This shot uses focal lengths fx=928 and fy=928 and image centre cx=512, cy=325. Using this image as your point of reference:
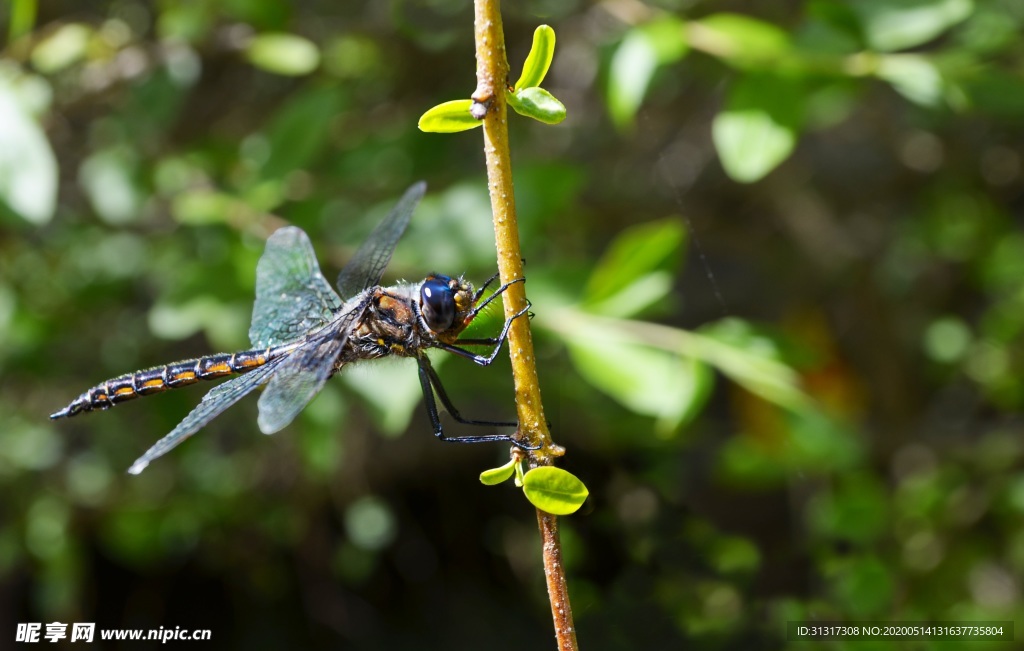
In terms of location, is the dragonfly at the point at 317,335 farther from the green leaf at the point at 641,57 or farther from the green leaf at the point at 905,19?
the green leaf at the point at 905,19

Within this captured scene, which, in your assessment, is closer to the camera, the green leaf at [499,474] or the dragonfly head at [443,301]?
the green leaf at [499,474]

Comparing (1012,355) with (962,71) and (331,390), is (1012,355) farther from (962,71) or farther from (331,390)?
(331,390)

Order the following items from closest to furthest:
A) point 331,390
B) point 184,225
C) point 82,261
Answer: point 331,390 < point 184,225 < point 82,261

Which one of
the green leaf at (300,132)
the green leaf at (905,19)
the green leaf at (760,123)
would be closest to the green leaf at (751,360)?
the green leaf at (760,123)

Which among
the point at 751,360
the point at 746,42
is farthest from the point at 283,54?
the point at 751,360

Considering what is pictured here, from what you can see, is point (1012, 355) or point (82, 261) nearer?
point (82, 261)

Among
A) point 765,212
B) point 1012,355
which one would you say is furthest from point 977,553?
point 765,212

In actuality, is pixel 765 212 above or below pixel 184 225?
above

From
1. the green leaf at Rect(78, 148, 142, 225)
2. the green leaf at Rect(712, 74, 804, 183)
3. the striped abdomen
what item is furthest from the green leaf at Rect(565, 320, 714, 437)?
the green leaf at Rect(78, 148, 142, 225)

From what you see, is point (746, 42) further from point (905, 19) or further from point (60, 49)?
point (60, 49)
